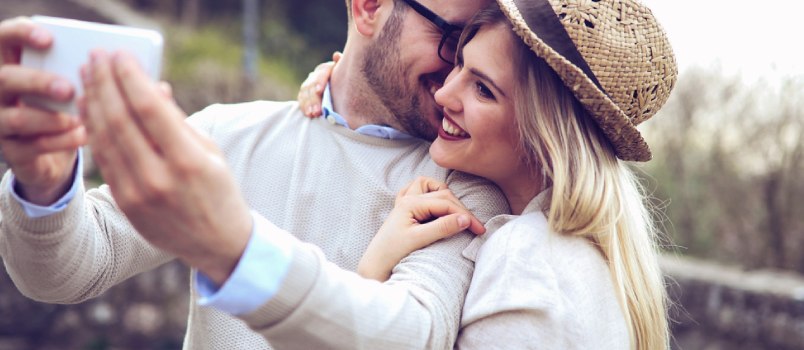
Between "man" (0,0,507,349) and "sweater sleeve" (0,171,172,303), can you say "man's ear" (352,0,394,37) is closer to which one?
"man" (0,0,507,349)

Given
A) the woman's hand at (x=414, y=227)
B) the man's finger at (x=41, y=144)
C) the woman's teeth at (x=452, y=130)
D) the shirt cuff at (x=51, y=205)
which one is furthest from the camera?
the woman's teeth at (x=452, y=130)

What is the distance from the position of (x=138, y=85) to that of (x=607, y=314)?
1.14m

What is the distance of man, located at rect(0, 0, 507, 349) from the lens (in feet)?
3.67

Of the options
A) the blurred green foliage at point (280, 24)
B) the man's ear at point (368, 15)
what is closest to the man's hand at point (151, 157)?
the man's ear at point (368, 15)

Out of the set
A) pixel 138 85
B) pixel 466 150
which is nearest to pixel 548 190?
pixel 466 150

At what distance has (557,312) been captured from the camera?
1.71 meters

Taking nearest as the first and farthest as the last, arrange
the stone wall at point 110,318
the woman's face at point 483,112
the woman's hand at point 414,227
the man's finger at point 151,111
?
the man's finger at point 151,111, the woman's hand at point 414,227, the woman's face at point 483,112, the stone wall at point 110,318

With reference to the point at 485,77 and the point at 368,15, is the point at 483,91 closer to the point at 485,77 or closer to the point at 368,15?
the point at 485,77

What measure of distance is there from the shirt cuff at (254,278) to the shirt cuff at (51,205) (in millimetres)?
425

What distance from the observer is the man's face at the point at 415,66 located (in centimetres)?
237

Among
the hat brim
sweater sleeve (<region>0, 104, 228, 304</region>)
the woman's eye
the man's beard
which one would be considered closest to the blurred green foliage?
the man's beard

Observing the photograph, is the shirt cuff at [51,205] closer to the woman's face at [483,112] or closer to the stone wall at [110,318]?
the woman's face at [483,112]

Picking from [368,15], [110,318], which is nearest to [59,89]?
[368,15]

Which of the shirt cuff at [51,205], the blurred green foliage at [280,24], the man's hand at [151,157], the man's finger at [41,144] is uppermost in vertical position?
the man's hand at [151,157]
